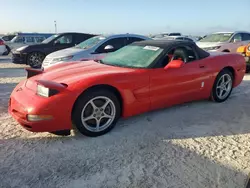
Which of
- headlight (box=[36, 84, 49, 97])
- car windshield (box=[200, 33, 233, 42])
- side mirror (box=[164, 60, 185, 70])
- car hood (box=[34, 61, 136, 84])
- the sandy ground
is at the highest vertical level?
car windshield (box=[200, 33, 233, 42])

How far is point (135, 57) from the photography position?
4.22 m

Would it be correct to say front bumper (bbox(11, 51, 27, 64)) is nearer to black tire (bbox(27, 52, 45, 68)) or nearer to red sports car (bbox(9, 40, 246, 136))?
black tire (bbox(27, 52, 45, 68))

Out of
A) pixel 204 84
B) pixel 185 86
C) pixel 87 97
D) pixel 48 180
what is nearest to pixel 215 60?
pixel 204 84

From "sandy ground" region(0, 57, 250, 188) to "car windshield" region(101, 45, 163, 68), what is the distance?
88 cm

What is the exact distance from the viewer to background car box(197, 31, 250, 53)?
1041 cm

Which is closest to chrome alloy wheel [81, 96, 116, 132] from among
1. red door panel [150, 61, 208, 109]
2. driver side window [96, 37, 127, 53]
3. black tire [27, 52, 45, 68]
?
red door panel [150, 61, 208, 109]

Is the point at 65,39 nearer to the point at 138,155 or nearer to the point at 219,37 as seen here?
the point at 219,37

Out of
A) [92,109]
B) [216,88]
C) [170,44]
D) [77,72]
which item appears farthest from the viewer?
[216,88]

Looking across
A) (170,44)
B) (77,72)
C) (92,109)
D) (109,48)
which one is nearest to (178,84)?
(170,44)

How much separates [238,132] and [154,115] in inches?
50.9

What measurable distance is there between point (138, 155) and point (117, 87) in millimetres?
1001

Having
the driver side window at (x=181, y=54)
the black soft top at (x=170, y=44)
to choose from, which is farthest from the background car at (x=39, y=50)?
the driver side window at (x=181, y=54)

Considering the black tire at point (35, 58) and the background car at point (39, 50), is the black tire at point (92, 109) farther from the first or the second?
the black tire at point (35, 58)

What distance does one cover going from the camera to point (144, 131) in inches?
143
